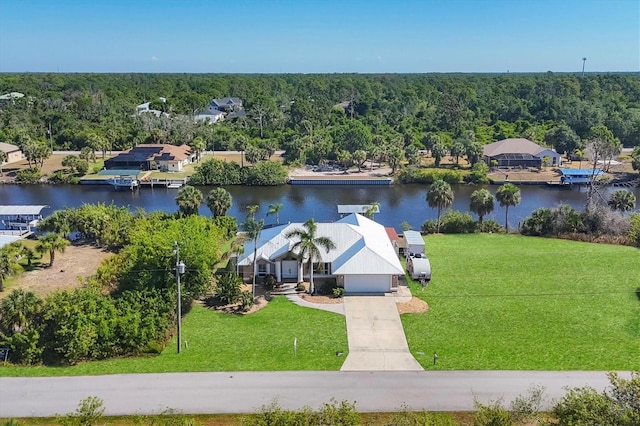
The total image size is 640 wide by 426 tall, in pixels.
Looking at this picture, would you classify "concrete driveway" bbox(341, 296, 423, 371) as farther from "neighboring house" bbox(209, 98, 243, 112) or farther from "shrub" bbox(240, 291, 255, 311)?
Answer: "neighboring house" bbox(209, 98, 243, 112)

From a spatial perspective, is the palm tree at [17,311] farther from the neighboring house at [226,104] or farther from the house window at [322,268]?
the neighboring house at [226,104]

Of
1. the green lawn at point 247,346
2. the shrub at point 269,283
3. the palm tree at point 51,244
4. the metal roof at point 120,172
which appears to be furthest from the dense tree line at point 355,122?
the green lawn at point 247,346

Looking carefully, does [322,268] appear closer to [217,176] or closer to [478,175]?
[217,176]

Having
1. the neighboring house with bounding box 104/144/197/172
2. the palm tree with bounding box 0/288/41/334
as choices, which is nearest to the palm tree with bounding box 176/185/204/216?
the palm tree with bounding box 0/288/41/334

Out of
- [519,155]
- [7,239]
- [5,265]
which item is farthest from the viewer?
[519,155]

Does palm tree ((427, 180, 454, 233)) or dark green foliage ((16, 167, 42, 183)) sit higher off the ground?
palm tree ((427, 180, 454, 233))

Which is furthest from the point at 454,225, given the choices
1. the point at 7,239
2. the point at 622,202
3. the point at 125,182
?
the point at 125,182
